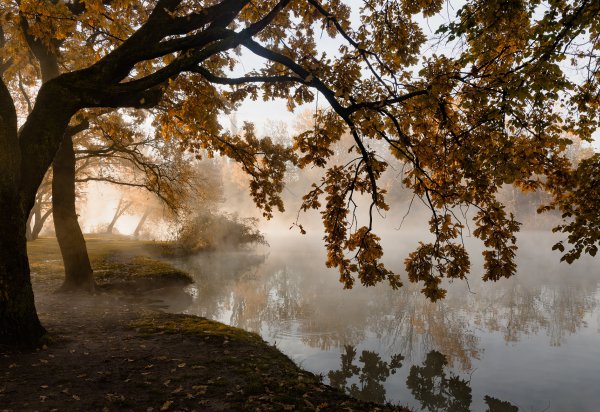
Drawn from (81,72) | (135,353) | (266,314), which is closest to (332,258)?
(135,353)

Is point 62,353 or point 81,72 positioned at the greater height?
→ point 81,72

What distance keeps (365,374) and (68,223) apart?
10.7 metres

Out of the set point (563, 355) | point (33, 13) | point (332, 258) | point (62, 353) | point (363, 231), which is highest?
point (33, 13)

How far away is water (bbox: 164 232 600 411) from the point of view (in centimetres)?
827

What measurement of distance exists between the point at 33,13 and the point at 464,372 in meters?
13.2

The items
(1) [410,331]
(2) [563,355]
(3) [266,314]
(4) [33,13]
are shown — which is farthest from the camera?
(3) [266,314]

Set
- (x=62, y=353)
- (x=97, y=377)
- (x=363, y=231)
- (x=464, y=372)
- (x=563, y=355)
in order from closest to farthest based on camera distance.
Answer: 1. (x=97, y=377)
2. (x=62, y=353)
3. (x=363, y=231)
4. (x=464, y=372)
5. (x=563, y=355)

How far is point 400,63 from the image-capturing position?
330 inches

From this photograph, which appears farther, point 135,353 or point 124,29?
point 124,29

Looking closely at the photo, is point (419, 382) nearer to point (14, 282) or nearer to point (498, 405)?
point (498, 405)

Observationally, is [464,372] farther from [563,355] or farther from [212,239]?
[212,239]

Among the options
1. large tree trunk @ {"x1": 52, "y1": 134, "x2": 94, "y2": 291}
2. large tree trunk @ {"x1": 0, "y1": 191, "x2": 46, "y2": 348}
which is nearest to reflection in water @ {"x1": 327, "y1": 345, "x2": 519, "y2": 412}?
large tree trunk @ {"x1": 0, "y1": 191, "x2": 46, "y2": 348}

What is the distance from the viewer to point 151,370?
640cm

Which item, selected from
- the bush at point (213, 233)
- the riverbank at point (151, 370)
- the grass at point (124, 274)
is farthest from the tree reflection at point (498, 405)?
the bush at point (213, 233)
